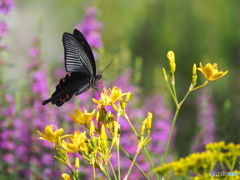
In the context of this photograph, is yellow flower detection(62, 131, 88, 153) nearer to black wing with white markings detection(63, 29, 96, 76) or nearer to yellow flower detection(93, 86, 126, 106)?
yellow flower detection(93, 86, 126, 106)

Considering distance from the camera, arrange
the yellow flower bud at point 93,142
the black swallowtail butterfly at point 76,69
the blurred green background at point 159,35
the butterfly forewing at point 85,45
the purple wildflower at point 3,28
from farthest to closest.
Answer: the blurred green background at point 159,35 → the purple wildflower at point 3,28 → the black swallowtail butterfly at point 76,69 → the butterfly forewing at point 85,45 → the yellow flower bud at point 93,142

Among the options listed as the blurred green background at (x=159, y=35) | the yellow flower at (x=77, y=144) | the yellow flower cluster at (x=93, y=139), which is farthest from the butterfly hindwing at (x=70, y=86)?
the blurred green background at (x=159, y=35)

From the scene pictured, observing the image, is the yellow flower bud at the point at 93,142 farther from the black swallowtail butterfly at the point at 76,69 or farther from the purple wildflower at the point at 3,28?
the purple wildflower at the point at 3,28

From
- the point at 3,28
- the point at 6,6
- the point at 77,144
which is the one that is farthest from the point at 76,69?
the point at 77,144

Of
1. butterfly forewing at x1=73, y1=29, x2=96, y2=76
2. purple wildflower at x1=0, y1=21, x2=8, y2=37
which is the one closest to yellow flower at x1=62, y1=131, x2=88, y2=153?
butterfly forewing at x1=73, y1=29, x2=96, y2=76

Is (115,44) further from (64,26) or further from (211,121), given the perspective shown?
(211,121)
